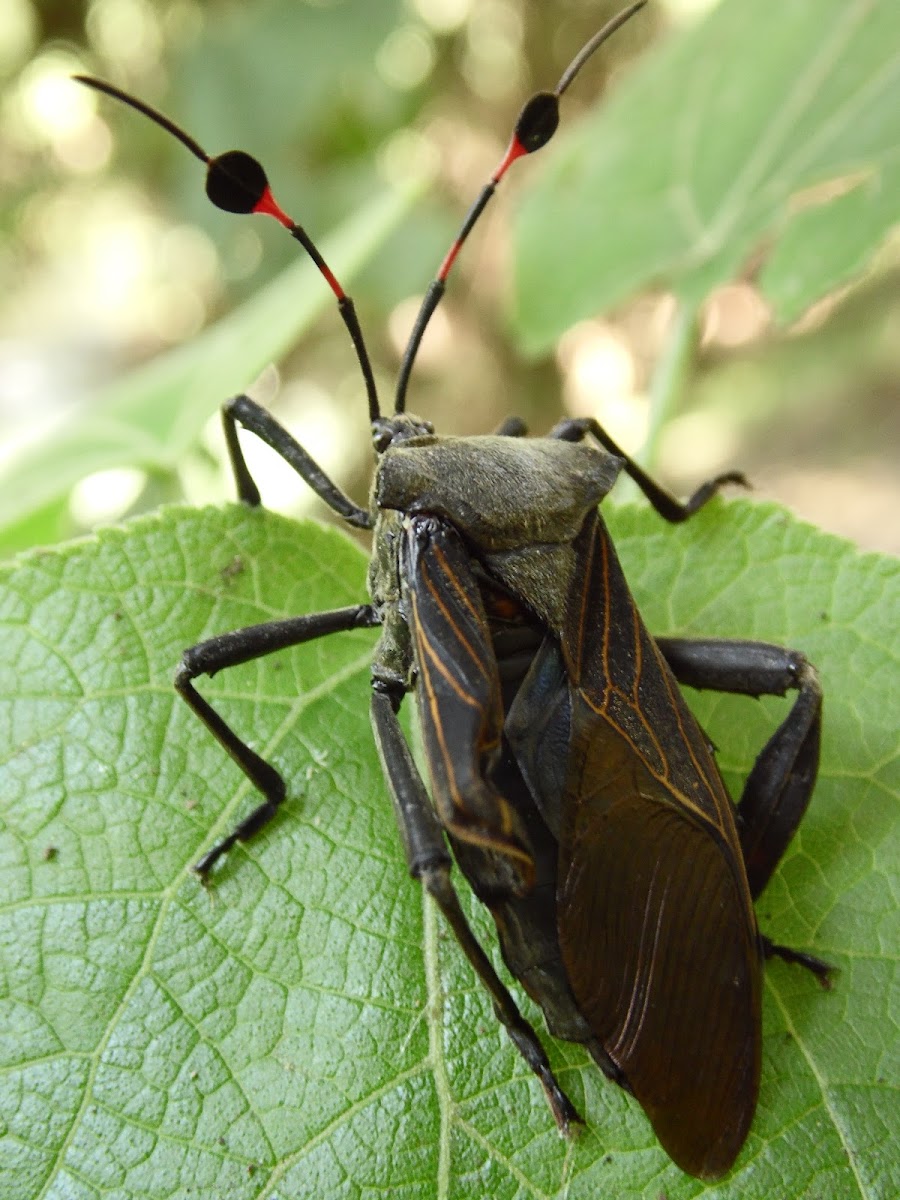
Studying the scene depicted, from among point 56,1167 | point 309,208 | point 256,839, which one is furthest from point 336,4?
point 56,1167

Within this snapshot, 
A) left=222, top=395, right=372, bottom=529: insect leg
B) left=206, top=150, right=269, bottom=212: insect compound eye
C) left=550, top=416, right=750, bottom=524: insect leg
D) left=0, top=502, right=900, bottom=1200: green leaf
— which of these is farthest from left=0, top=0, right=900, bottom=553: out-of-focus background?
left=0, top=502, right=900, bottom=1200: green leaf

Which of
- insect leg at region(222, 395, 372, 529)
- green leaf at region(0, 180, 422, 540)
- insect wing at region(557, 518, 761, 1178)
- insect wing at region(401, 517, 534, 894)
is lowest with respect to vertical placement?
insect wing at region(557, 518, 761, 1178)

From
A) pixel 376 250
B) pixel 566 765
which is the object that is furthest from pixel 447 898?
pixel 376 250

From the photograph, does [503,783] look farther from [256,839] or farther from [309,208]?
[309,208]

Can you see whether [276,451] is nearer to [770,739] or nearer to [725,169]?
[770,739]

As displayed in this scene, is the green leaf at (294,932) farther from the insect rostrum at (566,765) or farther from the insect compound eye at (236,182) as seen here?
the insect compound eye at (236,182)

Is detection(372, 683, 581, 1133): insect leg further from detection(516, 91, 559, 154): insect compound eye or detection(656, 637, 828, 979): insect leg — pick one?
detection(516, 91, 559, 154): insect compound eye
